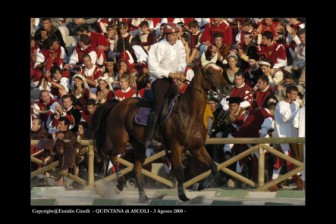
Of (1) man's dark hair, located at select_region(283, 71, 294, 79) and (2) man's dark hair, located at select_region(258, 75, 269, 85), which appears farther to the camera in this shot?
(1) man's dark hair, located at select_region(283, 71, 294, 79)

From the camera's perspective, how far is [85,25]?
27281mm

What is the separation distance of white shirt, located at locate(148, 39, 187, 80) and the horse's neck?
0.70 meters

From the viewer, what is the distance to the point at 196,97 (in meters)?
22.6

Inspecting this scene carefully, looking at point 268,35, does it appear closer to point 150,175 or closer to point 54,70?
point 150,175

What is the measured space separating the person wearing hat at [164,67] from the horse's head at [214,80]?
644mm

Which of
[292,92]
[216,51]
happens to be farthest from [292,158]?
[216,51]

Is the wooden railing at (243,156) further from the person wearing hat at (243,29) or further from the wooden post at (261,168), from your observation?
the person wearing hat at (243,29)

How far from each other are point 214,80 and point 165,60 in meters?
1.39

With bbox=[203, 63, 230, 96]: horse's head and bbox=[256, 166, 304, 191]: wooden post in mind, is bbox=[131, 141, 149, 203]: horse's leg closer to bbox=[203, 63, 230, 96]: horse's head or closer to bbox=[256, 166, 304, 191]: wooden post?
bbox=[203, 63, 230, 96]: horse's head

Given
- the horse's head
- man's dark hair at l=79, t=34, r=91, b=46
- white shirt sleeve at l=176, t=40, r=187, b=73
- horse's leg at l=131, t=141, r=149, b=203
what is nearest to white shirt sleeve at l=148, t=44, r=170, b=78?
white shirt sleeve at l=176, t=40, r=187, b=73

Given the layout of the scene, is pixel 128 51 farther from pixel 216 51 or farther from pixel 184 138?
pixel 184 138

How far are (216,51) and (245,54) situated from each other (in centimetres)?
66

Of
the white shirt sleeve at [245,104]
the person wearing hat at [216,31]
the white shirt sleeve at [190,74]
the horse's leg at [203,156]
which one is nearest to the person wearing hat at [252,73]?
the white shirt sleeve at [245,104]

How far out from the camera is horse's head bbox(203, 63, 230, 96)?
22.3m
